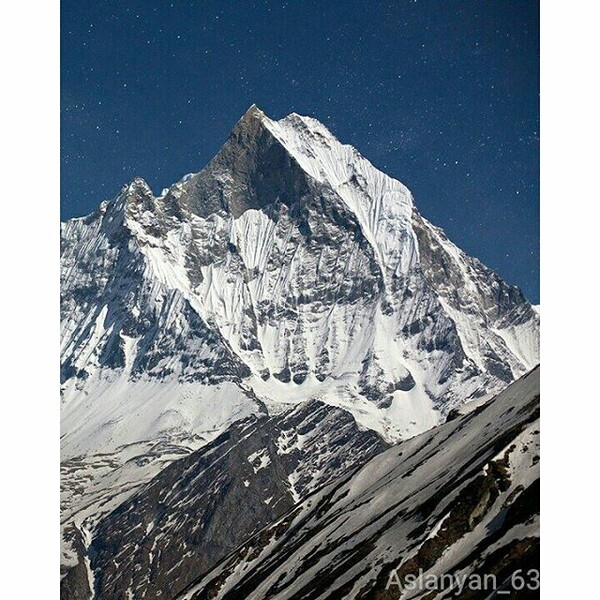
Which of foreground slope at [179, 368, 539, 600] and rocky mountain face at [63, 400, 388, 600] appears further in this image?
rocky mountain face at [63, 400, 388, 600]

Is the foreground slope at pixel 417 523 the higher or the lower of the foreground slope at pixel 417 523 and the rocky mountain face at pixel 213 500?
the lower

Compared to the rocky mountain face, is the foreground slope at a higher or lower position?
lower

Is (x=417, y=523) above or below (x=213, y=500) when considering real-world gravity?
below

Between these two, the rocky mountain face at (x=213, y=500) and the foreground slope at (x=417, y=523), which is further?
the rocky mountain face at (x=213, y=500)

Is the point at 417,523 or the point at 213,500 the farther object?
the point at 213,500
